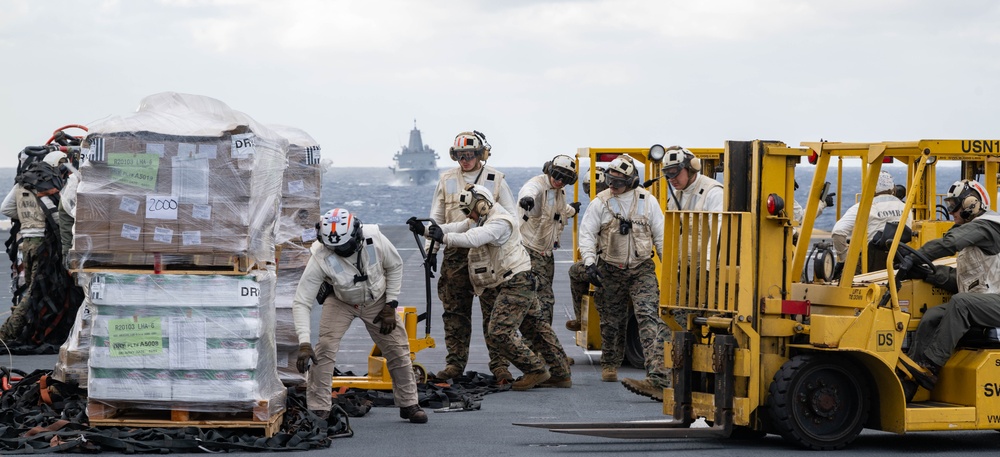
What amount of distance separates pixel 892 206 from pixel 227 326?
7.47 m

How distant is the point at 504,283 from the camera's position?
12438 mm

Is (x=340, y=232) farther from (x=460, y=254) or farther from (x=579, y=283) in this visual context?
(x=579, y=283)

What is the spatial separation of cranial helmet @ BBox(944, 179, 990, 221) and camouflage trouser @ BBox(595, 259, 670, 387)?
318cm

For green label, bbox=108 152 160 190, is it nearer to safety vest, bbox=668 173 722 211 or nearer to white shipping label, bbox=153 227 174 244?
white shipping label, bbox=153 227 174 244

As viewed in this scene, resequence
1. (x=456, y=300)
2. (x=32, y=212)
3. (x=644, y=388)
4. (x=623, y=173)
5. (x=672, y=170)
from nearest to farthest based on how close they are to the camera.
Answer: (x=644, y=388), (x=672, y=170), (x=623, y=173), (x=456, y=300), (x=32, y=212)

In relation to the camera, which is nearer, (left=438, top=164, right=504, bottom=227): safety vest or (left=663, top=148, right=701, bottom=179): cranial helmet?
(left=663, top=148, right=701, bottom=179): cranial helmet

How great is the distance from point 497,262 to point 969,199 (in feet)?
14.8

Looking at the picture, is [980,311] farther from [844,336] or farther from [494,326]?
[494,326]

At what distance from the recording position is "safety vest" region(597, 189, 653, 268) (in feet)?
41.4

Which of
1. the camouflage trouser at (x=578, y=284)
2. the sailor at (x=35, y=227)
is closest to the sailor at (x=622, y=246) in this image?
the camouflage trouser at (x=578, y=284)

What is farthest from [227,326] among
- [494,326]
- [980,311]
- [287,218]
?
[980,311]

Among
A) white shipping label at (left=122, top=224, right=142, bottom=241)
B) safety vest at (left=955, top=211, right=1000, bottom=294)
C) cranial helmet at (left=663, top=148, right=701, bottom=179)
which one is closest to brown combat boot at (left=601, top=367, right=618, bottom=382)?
cranial helmet at (left=663, top=148, right=701, bottom=179)

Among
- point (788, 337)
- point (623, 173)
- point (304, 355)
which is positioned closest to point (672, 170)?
point (623, 173)

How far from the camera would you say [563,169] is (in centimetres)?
1372
